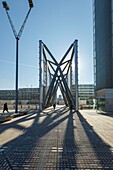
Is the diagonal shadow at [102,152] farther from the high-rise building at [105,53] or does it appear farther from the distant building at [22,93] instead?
the distant building at [22,93]

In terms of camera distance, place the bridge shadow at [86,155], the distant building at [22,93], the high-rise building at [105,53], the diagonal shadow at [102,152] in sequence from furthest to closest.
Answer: the distant building at [22,93] → the high-rise building at [105,53] → the diagonal shadow at [102,152] → the bridge shadow at [86,155]

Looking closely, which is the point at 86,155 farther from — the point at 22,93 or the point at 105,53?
the point at 22,93

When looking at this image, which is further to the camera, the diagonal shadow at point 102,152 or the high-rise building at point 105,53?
the high-rise building at point 105,53

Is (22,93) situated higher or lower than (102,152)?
higher

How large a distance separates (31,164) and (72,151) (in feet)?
5.90

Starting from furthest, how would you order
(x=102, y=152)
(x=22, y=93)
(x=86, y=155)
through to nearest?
1. (x=22, y=93)
2. (x=102, y=152)
3. (x=86, y=155)

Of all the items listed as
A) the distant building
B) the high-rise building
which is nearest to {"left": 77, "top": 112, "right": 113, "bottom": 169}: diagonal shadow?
the high-rise building

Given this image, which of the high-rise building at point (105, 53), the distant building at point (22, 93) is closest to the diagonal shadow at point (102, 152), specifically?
the high-rise building at point (105, 53)

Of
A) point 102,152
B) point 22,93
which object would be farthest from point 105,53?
point 22,93

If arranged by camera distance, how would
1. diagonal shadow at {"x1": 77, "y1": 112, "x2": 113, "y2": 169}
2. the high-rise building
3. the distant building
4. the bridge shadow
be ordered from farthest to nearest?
the distant building
the high-rise building
diagonal shadow at {"x1": 77, "y1": 112, "x2": 113, "y2": 169}
the bridge shadow

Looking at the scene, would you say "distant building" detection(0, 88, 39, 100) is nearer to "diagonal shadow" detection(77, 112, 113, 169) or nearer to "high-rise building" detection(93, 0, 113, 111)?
"high-rise building" detection(93, 0, 113, 111)

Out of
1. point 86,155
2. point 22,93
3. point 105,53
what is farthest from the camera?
point 22,93

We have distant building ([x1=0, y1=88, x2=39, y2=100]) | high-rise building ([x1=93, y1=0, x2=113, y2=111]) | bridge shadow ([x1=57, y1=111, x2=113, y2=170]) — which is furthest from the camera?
distant building ([x1=0, y1=88, x2=39, y2=100])

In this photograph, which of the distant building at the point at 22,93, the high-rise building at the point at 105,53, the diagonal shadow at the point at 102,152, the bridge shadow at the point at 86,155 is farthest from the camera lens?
the distant building at the point at 22,93
